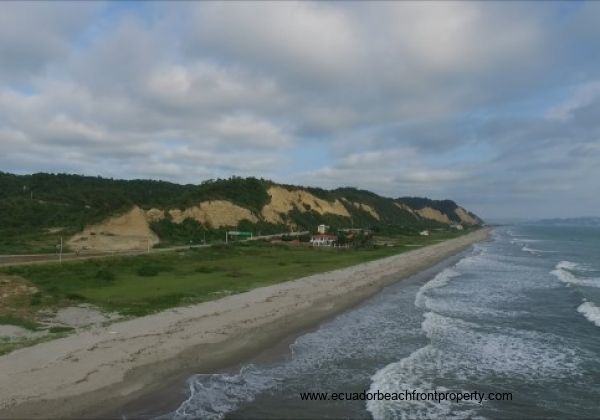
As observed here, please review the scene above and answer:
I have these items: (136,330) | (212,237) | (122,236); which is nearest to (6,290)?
(136,330)

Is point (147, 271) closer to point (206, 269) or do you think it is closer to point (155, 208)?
point (206, 269)

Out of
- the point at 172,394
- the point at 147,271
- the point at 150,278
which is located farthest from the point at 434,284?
the point at 172,394

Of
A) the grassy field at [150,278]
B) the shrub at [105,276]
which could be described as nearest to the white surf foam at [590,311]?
the grassy field at [150,278]

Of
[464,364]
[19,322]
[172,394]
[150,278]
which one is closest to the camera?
[172,394]

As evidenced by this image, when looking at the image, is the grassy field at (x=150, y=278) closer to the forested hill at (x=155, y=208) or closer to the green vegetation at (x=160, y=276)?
the green vegetation at (x=160, y=276)

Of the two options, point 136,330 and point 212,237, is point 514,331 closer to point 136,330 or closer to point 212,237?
point 136,330

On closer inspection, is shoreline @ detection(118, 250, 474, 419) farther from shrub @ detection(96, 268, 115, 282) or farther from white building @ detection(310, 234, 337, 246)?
white building @ detection(310, 234, 337, 246)
